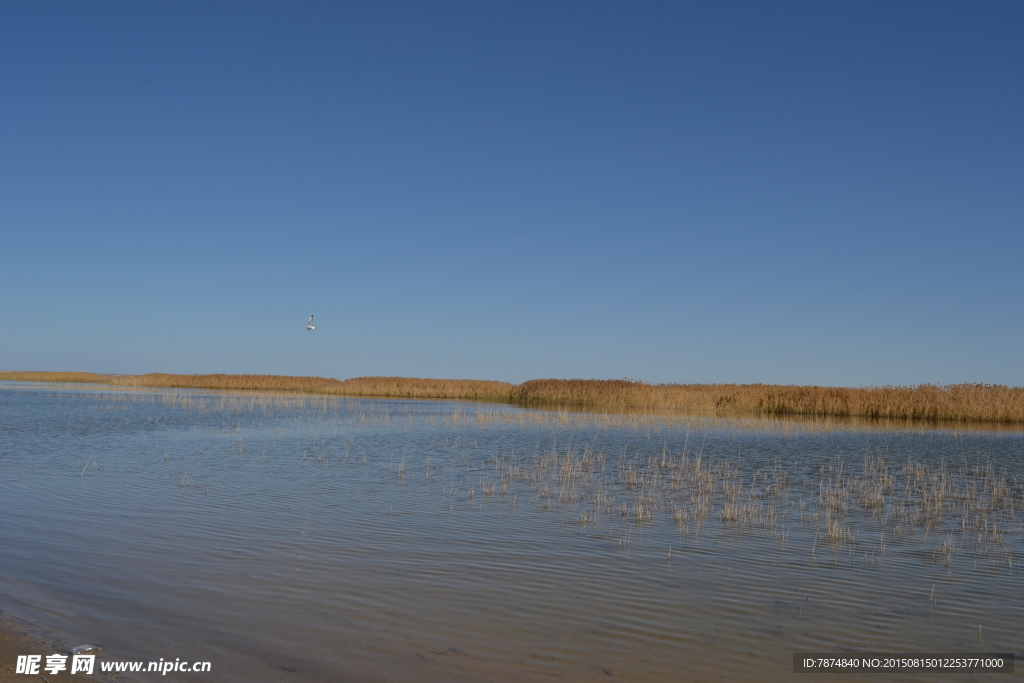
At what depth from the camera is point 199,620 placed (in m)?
5.29

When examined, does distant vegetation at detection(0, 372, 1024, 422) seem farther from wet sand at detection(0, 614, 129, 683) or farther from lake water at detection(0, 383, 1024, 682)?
wet sand at detection(0, 614, 129, 683)

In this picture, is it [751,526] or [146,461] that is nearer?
[751,526]

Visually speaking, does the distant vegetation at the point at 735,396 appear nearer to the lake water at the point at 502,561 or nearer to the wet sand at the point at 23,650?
the lake water at the point at 502,561

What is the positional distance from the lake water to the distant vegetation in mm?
19269

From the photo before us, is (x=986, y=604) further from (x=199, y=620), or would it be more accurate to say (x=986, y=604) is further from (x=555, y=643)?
(x=199, y=620)

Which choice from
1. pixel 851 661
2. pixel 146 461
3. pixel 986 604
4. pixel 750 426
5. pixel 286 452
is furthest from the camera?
pixel 750 426

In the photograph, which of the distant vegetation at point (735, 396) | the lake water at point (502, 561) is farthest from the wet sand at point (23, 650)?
the distant vegetation at point (735, 396)

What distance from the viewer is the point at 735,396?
4009 cm

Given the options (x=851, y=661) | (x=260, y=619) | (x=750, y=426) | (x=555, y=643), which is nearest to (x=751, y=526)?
(x=851, y=661)

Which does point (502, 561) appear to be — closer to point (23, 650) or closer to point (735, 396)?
point (23, 650)

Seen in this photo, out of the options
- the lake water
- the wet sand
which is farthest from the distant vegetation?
the wet sand

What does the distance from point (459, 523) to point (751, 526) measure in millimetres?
3851

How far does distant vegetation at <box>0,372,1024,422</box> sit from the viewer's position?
3338 centimetres

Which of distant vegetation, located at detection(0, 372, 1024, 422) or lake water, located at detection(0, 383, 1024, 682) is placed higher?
distant vegetation, located at detection(0, 372, 1024, 422)
